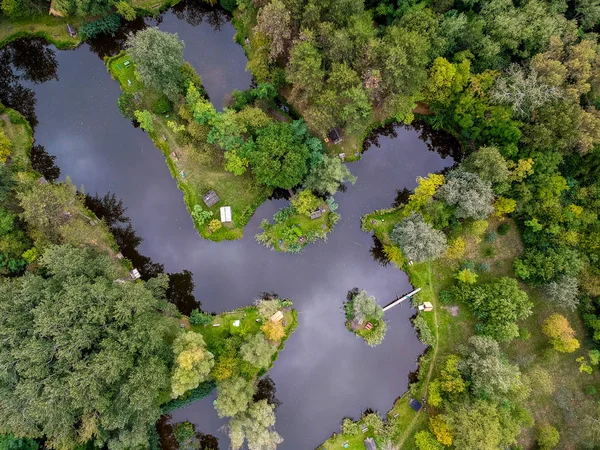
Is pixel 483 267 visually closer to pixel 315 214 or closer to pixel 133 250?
pixel 315 214

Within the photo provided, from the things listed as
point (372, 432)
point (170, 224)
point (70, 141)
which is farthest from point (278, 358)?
point (70, 141)

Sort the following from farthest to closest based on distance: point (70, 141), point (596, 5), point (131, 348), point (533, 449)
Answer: point (70, 141), point (533, 449), point (596, 5), point (131, 348)

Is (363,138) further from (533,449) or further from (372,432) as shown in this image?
(533,449)

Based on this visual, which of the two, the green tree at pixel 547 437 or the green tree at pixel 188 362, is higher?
the green tree at pixel 188 362

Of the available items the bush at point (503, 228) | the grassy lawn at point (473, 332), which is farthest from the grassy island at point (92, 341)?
the bush at point (503, 228)

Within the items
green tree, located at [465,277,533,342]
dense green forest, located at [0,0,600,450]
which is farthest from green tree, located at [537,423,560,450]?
green tree, located at [465,277,533,342]

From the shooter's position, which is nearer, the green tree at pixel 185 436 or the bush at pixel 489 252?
the green tree at pixel 185 436

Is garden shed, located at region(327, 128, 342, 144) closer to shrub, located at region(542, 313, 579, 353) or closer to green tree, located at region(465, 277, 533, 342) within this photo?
green tree, located at region(465, 277, 533, 342)

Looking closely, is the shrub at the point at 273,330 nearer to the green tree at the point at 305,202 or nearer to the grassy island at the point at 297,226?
the grassy island at the point at 297,226
